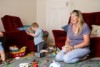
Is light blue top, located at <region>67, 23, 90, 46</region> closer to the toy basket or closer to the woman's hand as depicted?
the woman's hand

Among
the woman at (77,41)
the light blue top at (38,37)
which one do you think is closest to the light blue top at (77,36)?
the woman at (77,41)

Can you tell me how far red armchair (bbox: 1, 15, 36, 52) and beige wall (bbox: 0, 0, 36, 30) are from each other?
0.22 m

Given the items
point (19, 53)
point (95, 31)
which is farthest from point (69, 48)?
point (19, 53)

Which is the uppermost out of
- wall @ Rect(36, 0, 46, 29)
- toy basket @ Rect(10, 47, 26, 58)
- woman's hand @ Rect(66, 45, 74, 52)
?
wall @ Rect(36, 0, 46, 29)

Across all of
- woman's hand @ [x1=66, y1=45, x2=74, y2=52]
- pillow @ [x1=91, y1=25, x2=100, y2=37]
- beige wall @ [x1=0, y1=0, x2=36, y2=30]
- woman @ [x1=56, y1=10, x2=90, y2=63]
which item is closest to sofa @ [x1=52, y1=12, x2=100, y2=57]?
pillow @ [x1=91, y1=25, x2=100, y2=37]

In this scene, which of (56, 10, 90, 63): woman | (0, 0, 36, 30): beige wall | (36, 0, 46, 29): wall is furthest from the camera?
(36, 0, 46, 29): wall

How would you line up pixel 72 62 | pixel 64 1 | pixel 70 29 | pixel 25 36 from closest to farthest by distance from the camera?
1. pixel 72 62
2. pixel 70 29
3. pixel 25 36
4. pixel 64 1

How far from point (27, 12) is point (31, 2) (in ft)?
0.99

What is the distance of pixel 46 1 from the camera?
5.77m

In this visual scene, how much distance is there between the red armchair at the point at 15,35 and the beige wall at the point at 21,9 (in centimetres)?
22

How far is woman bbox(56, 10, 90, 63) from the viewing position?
3.62m

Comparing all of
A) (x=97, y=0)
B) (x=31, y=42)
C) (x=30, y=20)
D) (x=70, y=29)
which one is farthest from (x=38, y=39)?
(x=97, y=0)

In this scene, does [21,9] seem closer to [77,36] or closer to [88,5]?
[88,5]

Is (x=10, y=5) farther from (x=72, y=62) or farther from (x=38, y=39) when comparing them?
(x=72, y=62)
